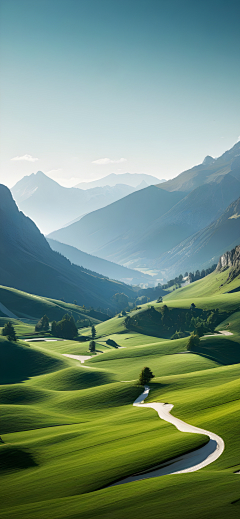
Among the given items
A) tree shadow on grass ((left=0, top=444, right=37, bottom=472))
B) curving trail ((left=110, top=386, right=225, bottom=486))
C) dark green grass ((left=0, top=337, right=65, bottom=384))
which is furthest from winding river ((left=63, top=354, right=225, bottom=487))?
dark green grass ((left=0, top=337, right=65, bottom=384))

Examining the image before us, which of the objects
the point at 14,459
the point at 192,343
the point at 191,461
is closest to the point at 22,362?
the point at 192,343

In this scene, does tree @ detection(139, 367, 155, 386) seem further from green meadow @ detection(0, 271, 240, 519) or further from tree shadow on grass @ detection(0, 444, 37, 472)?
tree shadow on grass @ detection(0, 444, 37, 472)

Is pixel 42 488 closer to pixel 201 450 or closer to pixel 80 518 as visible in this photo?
pixel 80 518

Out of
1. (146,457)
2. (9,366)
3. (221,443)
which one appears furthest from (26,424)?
(9,366)

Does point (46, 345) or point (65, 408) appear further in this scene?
point (46, 345)

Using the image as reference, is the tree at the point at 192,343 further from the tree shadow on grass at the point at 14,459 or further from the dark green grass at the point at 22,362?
the tree shadow on grass at the point at 14,459

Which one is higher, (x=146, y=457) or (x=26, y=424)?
(x=146, y=457)

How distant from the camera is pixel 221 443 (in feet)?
128

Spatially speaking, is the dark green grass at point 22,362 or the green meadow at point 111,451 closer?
the green meadow at point 111,451

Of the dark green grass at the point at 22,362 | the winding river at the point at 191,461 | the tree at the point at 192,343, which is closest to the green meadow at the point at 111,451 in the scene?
the winding river at the point at 191,461

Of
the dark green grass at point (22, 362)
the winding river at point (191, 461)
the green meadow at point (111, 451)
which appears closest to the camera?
the green meadow at point (111, 451)

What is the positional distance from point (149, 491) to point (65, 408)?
2003 inches

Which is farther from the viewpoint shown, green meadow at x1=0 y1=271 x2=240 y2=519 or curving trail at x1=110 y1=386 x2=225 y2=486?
curving trail at x1=110 y1=386 x2=225 y2=486

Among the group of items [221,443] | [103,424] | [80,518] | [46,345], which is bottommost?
[46,345]
